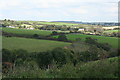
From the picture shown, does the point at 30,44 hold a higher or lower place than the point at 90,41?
lower

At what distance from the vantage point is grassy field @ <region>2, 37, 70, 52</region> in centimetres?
2807

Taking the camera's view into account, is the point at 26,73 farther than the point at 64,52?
No

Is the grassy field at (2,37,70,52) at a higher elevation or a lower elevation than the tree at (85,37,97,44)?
lower

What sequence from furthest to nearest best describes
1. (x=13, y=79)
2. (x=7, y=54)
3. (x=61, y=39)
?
1. (x=61, y=39)
2. (x=7, y=54)
3. (x=13, y=79)

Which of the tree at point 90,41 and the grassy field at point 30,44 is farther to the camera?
the grassy field at point 30,44

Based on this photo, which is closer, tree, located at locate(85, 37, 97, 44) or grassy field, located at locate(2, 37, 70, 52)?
tree, located at locate(85, 37, 97, 44)

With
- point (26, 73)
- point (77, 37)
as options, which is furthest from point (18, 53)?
point (26, 73)

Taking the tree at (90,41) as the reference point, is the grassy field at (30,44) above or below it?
below

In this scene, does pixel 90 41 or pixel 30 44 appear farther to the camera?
pixel 30 44

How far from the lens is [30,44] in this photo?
29703 millimetres

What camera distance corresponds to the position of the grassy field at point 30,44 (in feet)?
92.1

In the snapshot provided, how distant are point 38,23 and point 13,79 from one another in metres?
36.7

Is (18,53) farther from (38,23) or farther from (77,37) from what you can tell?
(38,23)

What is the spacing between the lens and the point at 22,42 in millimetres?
29172
